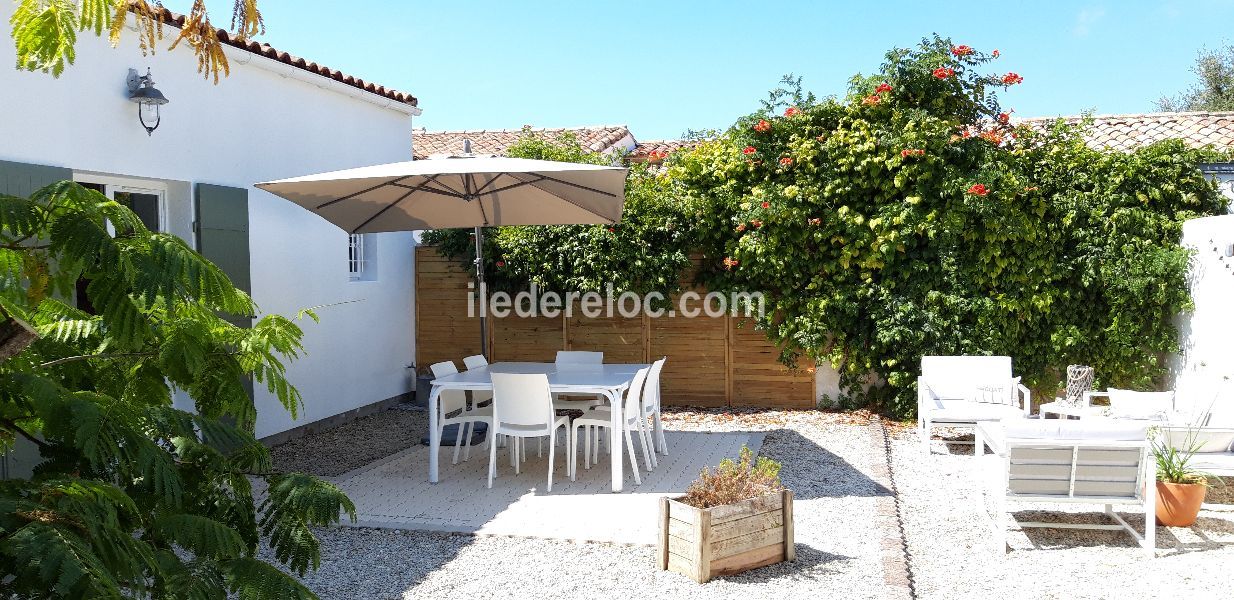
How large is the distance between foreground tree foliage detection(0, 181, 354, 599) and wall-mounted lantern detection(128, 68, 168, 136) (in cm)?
500

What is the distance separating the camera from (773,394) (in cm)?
1143

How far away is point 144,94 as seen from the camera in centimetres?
739

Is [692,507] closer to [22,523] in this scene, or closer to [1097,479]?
[1097,479]

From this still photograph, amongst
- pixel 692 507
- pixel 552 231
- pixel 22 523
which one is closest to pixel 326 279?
pixel 552 231

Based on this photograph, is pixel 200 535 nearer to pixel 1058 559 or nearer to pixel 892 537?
pixel 892 537

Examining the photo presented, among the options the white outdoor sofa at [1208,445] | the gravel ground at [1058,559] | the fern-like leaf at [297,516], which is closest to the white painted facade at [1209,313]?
the white outdoor sofa at [1208,445]

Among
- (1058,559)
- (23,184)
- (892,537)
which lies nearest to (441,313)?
(23,184)

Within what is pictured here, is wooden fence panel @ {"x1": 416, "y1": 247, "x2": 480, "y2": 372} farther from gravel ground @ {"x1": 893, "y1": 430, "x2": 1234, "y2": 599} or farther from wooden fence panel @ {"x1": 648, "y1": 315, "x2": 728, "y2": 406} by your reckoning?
gravel ground @ {"x1": 893, "y1": 430, "x2": 1234, "y2": 599}

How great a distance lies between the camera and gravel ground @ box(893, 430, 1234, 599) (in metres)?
5.17

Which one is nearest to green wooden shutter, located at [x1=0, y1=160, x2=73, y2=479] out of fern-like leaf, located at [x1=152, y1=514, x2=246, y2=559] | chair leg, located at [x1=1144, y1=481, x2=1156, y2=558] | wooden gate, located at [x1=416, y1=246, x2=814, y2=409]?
fern-like leaf, located at [x1=152, y1=514, x2=246, y2=559]

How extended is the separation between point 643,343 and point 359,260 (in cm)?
376

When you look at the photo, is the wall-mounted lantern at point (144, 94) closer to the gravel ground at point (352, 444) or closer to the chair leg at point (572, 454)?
the gravel ground at point (352, 444)

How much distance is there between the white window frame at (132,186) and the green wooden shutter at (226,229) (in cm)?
34

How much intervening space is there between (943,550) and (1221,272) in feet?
16.8
